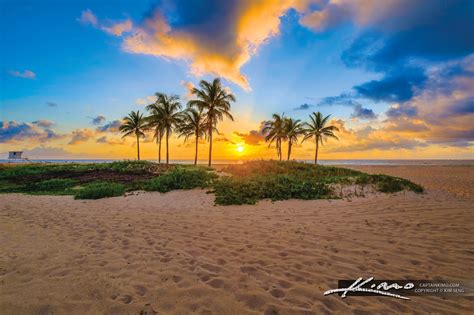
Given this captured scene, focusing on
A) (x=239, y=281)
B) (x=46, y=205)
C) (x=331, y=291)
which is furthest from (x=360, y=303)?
(x=46, y=205)

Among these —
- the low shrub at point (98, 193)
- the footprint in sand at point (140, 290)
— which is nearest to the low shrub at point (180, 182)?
the low shrub at point (98, 193)

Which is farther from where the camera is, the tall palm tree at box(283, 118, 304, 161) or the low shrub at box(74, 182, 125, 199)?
the tall palm tree at box(283, 118, 304, 161)

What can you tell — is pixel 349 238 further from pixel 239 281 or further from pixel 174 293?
pixel 174 293

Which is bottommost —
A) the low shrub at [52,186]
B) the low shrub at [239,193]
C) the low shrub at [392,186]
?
the low shrub at [52,186]

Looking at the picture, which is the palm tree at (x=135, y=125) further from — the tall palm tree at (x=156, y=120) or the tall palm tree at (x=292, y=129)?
the tall palm tree at (x=292, y=129)

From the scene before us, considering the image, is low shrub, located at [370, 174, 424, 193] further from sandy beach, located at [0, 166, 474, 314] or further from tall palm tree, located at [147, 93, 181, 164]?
tall palm tree, located at [147, 93, 181, 164]

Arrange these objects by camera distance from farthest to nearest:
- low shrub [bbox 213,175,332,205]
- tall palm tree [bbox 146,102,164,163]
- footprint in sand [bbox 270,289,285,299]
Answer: tall palm tree [bbox 146,102,164,163]
low shrub [bbox 213,175,332,205]
footprint in sand [bbox 270,289,285,299]

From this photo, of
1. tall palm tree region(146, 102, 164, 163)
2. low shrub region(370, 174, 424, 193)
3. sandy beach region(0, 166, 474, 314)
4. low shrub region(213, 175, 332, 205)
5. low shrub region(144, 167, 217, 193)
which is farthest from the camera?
tall palm tree region(146, 102, 164, 163)

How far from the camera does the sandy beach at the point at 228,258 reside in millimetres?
2756

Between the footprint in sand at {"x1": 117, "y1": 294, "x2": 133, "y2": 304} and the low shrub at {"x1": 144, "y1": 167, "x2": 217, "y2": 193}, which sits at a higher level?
the low shrub at {"x1": 144, "y1": 167, "x2": 217, "y2": 193}

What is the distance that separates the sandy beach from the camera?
9.04ft

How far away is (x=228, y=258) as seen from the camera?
13.0ft

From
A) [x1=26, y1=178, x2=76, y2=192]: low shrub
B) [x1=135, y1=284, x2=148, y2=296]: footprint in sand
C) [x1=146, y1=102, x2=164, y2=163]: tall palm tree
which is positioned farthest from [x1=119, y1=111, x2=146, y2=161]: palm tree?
[x1=135, y1=284, x2=148, y2=296]: footprint in sand

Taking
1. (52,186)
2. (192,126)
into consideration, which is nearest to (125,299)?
(52,186)
